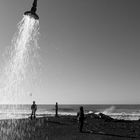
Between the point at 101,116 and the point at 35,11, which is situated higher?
the point at 35,11

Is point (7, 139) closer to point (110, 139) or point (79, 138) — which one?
point (79, 138)

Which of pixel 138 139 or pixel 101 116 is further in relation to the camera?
pixel 101 116

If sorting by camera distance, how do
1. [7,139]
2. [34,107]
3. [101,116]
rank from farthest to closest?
[101,116] < [34,107] < [7,139]

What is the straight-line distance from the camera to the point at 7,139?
16.8 m

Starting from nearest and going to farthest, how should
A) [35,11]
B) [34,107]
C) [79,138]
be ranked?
[35,11] → [79,138] → [34,107]

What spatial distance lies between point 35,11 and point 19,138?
952cm

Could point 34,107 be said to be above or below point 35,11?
below

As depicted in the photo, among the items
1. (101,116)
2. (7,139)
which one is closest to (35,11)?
(7,139)

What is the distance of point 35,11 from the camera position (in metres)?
12.1

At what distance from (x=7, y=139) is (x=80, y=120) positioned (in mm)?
7209

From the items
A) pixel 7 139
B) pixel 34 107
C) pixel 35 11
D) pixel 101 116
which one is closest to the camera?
pixel 35 11

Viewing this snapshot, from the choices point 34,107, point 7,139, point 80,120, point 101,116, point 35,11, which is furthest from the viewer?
point 101,116

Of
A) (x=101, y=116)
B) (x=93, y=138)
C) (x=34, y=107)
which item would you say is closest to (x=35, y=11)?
(x=93, y=138)

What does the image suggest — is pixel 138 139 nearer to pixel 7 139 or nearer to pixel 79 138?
pixel 79 138
